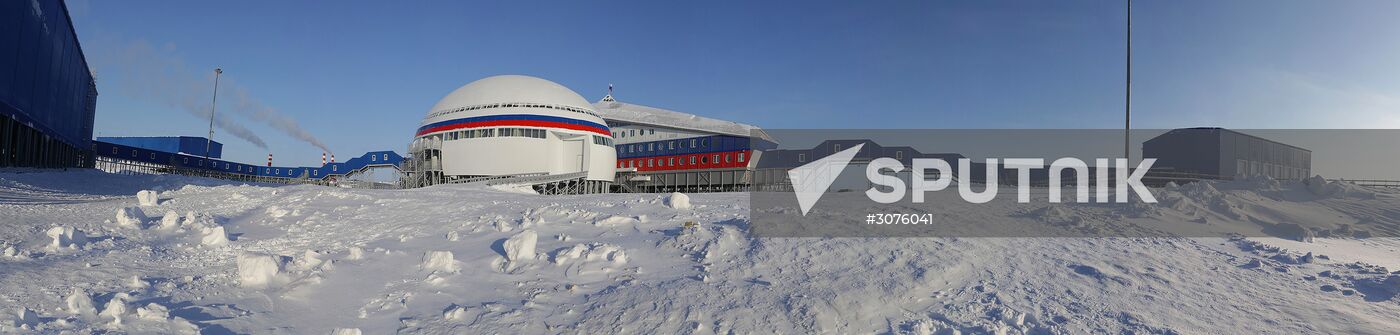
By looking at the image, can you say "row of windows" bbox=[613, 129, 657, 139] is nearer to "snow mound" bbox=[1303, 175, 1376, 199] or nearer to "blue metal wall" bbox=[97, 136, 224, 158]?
"snow mound" bbox=[1303, 175, 1376, 199]

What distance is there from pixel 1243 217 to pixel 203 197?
892 inches

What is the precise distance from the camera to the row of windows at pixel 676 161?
4675 cm

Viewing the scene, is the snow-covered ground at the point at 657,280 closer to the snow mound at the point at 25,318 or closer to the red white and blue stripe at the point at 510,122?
the snow mound at the point at 25,318

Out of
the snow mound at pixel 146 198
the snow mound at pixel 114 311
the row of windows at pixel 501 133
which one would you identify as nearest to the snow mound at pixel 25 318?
the snow mound at pixel 114 311

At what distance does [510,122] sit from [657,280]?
33.3m

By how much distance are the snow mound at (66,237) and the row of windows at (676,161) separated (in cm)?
3822

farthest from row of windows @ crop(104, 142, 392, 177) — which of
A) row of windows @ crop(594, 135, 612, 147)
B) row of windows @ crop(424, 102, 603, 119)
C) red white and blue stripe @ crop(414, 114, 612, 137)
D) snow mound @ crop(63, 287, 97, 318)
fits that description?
snow mound @ crop(63, 287, 97, 318)

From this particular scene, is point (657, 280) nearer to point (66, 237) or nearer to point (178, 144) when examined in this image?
point (66, 237)

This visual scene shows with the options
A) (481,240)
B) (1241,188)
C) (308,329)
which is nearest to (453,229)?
(481,240)

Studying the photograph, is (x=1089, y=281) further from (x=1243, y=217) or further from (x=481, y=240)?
(x=481, y=240)

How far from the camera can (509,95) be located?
41.6 metres

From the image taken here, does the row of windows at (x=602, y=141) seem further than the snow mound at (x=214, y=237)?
Yes

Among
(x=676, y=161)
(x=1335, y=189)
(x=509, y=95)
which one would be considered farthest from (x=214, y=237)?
(x=676, y=161)

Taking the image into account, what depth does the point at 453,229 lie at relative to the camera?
38.7 feet
